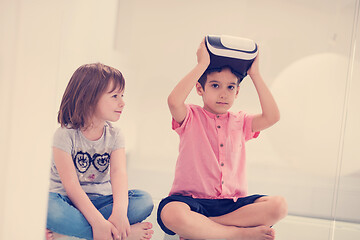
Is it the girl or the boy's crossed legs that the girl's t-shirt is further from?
the boy's crossed legs

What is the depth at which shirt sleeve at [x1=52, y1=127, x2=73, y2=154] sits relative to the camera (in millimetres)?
1032

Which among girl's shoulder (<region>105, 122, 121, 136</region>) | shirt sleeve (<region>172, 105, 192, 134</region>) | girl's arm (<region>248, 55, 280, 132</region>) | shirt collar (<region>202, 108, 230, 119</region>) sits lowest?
girl's shoulder (<region>105, 122, 121, 136</region>)

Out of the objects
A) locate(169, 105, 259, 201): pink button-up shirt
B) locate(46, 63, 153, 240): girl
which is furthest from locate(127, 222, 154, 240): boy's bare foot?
locate(169, 105, 259, 201): pink button-up shirt

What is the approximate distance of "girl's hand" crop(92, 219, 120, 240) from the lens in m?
1.01

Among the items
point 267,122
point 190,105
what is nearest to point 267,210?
point 267,122

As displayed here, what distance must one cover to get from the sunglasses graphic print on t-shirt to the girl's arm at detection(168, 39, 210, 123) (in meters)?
0.24

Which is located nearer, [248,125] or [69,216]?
[69,216]

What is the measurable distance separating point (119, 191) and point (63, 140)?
0.68 feet

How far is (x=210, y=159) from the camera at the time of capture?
112 cm

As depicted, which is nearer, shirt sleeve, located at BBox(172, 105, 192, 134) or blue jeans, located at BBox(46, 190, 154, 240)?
blue jeans, located at BBox(46, 190, 154, 240)

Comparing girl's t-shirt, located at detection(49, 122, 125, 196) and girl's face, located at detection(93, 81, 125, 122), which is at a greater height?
girl's face, located at detection(93, 81, 125, 122)

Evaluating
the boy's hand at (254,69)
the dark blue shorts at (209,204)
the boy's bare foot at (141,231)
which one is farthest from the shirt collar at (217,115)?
the boy's bare foot at (141,231)

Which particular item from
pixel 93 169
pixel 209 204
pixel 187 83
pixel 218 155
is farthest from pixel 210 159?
pixel 93 169

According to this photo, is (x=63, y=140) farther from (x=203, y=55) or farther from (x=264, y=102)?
(x=264, y=102)
